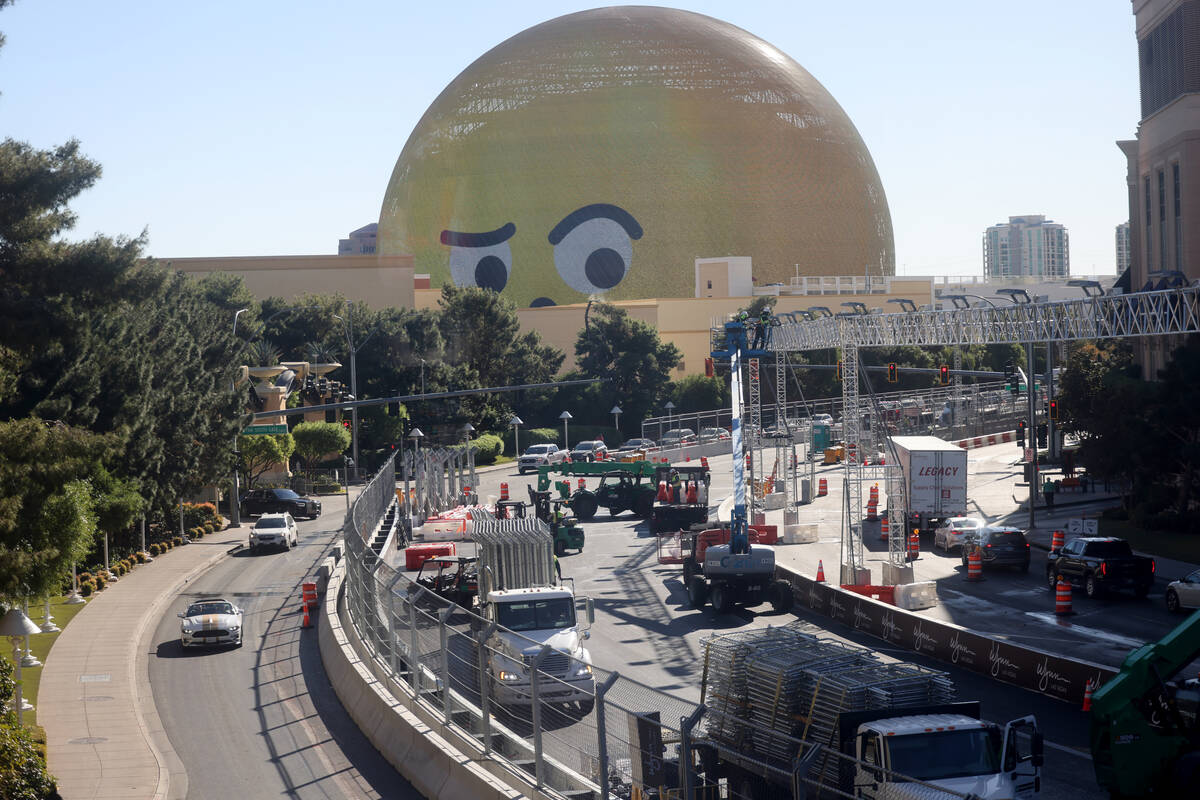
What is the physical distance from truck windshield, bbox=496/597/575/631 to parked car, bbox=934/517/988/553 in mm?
21552

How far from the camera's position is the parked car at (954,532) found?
133 ft

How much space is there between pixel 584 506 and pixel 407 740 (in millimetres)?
33477

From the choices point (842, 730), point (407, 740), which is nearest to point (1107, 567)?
point (407, 740)

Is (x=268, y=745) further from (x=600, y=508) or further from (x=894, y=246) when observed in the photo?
(x=894, y=246)

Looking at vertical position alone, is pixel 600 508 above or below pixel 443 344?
below

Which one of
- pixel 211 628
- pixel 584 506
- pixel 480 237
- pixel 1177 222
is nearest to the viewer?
pixel 211 628

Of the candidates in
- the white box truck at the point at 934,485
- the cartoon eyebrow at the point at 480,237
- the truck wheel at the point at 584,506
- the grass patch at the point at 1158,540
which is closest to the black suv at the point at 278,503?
the truck wheel at the point at 584,506

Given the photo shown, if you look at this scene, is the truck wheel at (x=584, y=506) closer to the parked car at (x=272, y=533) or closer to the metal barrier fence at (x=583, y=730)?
the parked car at (x=272, y=533)

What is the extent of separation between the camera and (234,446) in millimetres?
53594

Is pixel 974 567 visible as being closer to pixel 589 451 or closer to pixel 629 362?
pixel 589 451

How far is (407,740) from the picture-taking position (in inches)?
670

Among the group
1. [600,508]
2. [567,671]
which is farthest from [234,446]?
[567,671]

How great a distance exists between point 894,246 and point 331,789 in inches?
5136

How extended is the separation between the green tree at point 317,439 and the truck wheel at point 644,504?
21276 mm
